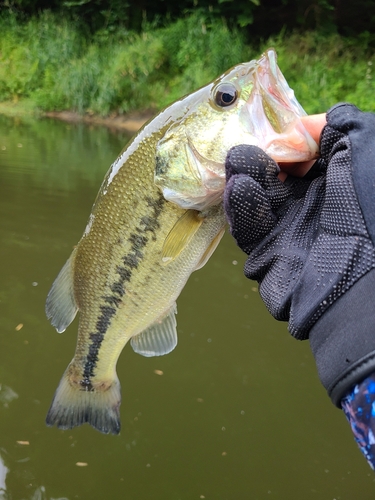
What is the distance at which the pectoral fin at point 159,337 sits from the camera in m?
2.12

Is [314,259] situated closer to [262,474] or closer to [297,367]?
[262,474]

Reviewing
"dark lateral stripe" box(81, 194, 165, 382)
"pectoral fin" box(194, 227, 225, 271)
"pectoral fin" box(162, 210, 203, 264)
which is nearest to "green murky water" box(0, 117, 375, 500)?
"dark lateral stripe" box(81, 194, 165, 382)

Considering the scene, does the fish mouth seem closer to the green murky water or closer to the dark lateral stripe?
the dark lateral stripe

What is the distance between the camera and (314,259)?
1.36m

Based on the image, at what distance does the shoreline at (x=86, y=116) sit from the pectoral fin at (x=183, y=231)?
9.62 meters

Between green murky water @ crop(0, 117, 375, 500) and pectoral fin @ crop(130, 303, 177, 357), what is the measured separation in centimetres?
82

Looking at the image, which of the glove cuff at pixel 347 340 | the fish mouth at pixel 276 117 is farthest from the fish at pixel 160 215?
the glove cuff at pixel 347 340

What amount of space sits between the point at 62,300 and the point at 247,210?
97 cm

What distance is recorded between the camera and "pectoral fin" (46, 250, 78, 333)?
206 cm

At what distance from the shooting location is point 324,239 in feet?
4.47

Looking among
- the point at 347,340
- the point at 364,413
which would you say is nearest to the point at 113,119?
the point at 347,340

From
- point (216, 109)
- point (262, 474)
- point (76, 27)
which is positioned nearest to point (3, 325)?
point (262, 474)

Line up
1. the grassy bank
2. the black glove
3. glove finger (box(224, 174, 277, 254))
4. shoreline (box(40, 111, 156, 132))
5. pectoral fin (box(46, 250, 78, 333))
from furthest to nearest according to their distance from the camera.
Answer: shoreline (box(40, 111, 156, 132))
the grassy bank
pectoral fin (box(46, 250, 78, 333))
glove finger (box(224, 174, 277, 254))
the black glove

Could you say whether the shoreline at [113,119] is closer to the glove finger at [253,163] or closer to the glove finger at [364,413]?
the glove finger at [253,163]
